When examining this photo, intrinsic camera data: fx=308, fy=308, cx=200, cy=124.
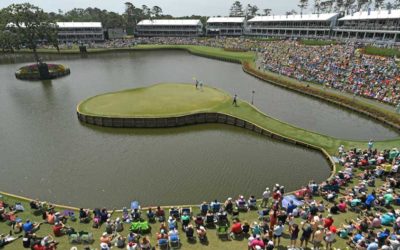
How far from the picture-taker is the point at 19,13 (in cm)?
7106

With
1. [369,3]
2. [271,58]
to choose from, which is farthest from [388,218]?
[369,3]

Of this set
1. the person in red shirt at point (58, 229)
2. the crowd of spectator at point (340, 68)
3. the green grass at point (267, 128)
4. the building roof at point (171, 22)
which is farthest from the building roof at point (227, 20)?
the person in red shirt at point (58, 229)

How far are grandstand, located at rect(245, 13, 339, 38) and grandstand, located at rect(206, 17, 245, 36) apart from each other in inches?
148

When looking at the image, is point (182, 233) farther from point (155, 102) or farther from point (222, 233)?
point (155, 102)

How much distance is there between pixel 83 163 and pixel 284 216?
782 inches

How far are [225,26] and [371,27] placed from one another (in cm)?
7002

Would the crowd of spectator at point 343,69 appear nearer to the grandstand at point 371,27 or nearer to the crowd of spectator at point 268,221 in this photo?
the grandstand at point 371,27

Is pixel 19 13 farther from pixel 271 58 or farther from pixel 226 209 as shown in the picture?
pixel 226 209

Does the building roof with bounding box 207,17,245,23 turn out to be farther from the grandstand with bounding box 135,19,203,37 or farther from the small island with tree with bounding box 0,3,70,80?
the small island with tree with bounding box 0,3,70,80

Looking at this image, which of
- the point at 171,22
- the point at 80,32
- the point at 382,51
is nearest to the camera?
the point at 382,51

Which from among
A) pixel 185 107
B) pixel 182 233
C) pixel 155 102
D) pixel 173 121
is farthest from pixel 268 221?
pixel 155 102

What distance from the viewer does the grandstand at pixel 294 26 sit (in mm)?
110500

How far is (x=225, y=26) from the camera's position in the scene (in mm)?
145625

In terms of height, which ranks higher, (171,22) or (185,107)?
(171,22)
